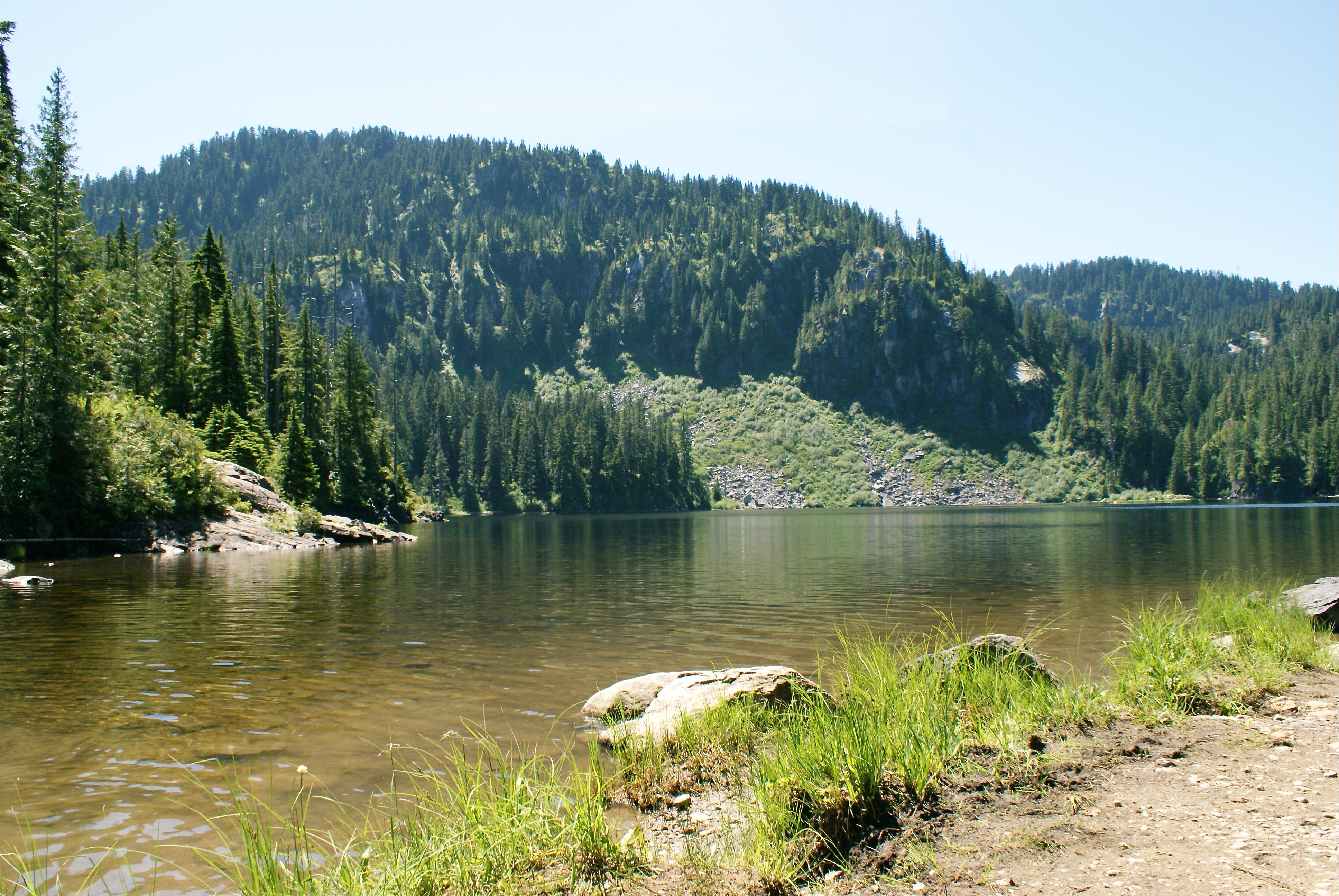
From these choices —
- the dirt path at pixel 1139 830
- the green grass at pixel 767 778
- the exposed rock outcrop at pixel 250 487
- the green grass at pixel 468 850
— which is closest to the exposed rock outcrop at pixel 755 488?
the exposed rock outcrop at pixel 250 487

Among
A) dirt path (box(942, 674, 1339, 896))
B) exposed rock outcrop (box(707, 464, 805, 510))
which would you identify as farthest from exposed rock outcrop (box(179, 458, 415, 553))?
exposed rock outcrop (box(707, 464, 805, 510))

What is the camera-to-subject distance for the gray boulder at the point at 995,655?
963 cm

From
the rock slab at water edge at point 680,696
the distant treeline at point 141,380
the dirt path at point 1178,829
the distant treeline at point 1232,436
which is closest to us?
the dirt path at point 1178,829

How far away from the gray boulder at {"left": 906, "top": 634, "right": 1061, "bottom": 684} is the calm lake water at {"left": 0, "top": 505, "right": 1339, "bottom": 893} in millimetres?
4562

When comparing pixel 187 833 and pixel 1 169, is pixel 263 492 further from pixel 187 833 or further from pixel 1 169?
pixel 187 833

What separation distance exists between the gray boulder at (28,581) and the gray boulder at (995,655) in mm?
32549

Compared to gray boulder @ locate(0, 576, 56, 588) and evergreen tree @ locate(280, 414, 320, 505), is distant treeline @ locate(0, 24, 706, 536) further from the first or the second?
gray boulder @ locate(0, 576, 56, 588)

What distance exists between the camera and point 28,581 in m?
29.1

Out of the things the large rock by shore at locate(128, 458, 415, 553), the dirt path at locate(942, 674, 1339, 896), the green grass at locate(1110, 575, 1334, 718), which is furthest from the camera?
the large rock by shore at locate(128, 458, 415, 553)

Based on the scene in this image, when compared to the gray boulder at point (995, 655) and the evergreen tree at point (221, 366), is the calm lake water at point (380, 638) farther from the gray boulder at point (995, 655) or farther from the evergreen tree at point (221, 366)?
the evergreen tree at point (221, 366)

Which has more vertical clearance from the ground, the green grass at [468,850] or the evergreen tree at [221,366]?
the evergreen tree at [221,366]

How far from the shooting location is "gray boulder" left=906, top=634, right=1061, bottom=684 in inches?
379

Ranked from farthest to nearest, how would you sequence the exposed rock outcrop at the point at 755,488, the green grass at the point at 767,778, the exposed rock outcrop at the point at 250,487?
the exposed rock outcrop at the point at 755,488, the exposed rock outcrop at the point at 250,487, the green grass at the point at 767,778

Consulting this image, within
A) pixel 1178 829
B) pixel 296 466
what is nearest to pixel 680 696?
pixel 1178 829
